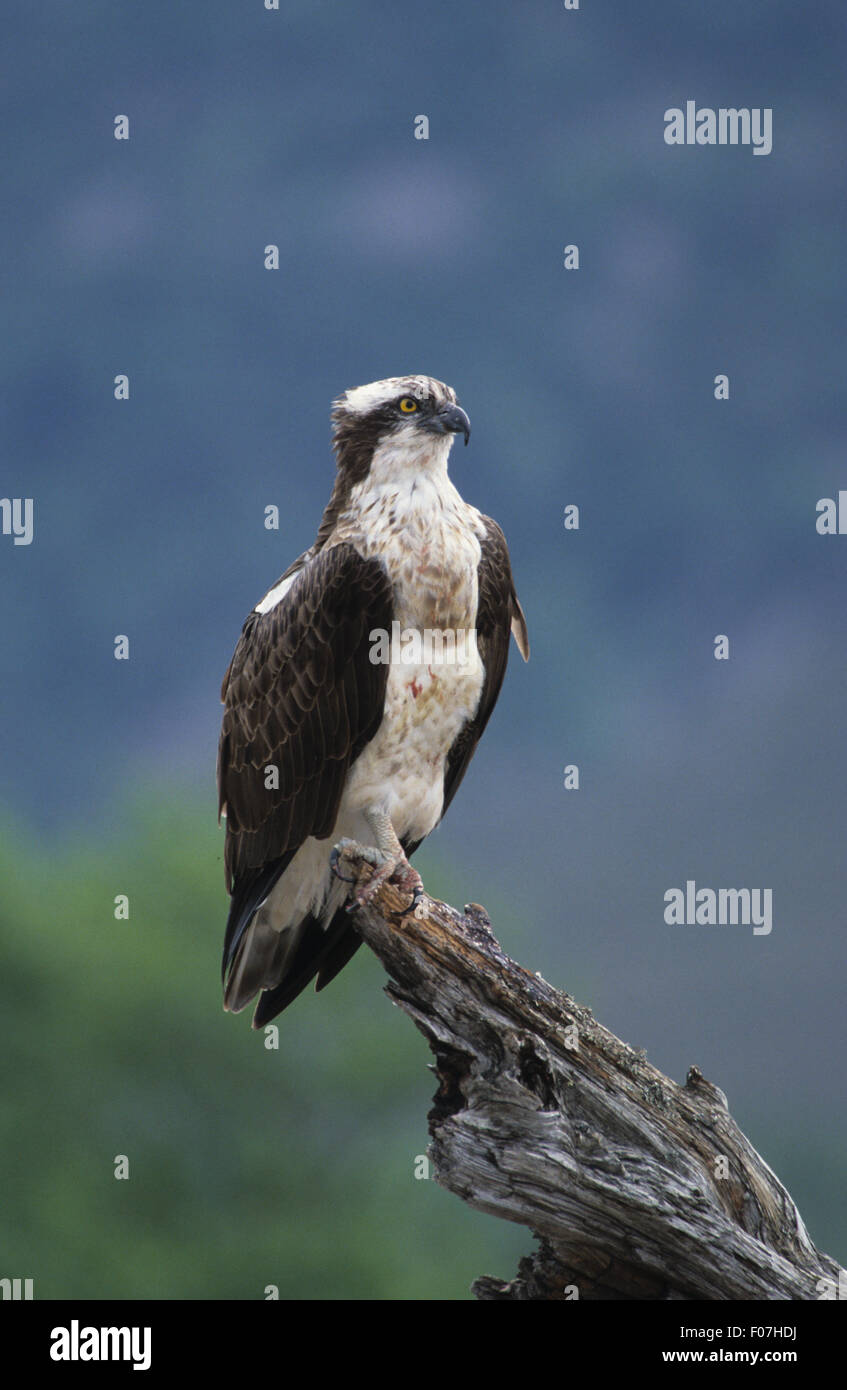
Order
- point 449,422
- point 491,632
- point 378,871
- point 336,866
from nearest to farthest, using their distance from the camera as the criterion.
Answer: point 378,871, point 336,866, point 449,422, point 491,632

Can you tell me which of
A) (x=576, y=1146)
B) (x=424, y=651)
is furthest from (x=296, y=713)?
(x=576, y=1146)

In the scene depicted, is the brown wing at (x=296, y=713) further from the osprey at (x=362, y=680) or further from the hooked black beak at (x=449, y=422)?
the hooked black beak at (x=449, y=422)

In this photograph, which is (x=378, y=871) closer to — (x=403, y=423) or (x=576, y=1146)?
(x=576, y=1146)

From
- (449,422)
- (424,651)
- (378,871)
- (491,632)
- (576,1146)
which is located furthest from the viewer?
(491,632)

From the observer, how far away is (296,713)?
24.3ft

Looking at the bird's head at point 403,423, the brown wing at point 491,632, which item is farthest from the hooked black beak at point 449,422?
the brown wing at point 491,632

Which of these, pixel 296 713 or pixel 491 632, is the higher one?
pixel 491 632

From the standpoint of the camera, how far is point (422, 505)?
7227 millimetres

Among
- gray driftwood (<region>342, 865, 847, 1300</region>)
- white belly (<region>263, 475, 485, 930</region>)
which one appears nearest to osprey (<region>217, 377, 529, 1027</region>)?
white belly (<region>263, 475, 485, 930</region>)

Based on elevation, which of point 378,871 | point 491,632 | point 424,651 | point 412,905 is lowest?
point 412,905

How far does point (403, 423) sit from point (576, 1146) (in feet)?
11.9

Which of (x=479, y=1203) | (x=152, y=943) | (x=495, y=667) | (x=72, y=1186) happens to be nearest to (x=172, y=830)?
(x=152, y=943)

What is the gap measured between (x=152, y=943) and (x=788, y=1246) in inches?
538

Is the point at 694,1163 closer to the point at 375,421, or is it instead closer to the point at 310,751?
the point at 310,751
